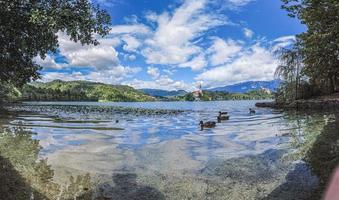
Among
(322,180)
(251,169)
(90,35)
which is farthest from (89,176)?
(322,180)

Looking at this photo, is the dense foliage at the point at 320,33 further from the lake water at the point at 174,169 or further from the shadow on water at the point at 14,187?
the shadow on water at the point at 14,187

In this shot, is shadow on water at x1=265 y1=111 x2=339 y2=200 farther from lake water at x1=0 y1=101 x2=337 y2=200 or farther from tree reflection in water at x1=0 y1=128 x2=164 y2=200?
tree reflection in water at x1=0 y1=128 x2=164 y2=200

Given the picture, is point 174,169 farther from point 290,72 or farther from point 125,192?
point 290,72

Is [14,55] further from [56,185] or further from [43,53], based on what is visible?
[56,185]

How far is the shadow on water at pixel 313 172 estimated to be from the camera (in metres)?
11.7

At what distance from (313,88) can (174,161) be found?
59866 mm

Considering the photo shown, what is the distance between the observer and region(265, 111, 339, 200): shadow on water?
1166 centimetres

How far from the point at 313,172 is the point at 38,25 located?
511 inches

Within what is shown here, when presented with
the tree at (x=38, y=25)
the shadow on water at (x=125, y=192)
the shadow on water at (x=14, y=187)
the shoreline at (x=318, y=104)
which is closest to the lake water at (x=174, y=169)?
the shadow on water at (x=125, y=192)

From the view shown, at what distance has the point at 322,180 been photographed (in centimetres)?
1260

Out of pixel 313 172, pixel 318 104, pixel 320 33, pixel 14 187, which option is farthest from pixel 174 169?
pixel 318 104

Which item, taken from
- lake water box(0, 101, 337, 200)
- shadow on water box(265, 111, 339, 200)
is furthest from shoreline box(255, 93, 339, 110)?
shadow on water box(265, 111, 339, 200)

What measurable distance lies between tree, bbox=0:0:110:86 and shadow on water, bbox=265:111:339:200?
10.1 m

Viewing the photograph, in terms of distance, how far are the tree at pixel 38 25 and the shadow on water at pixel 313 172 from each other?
1007cm
